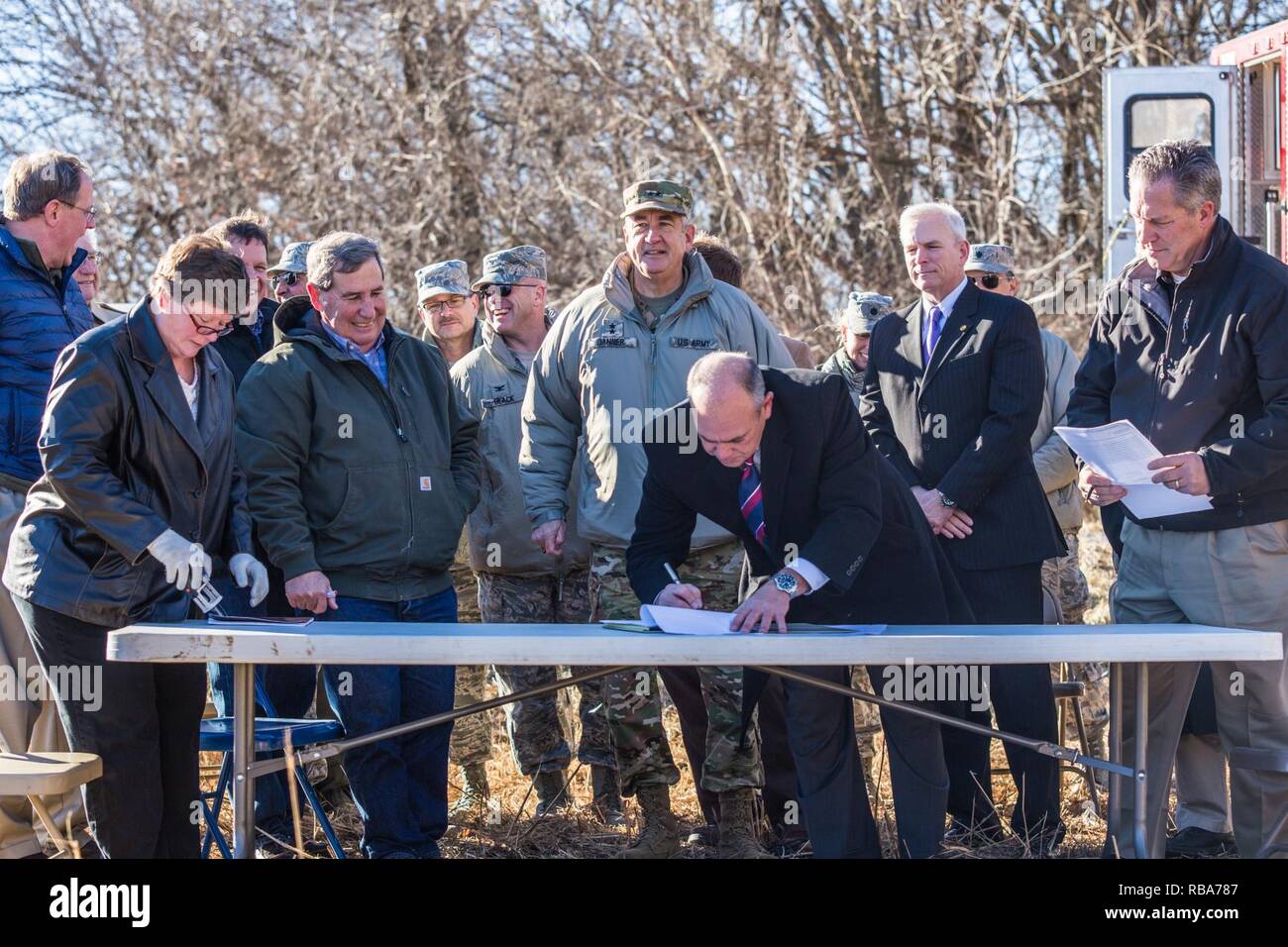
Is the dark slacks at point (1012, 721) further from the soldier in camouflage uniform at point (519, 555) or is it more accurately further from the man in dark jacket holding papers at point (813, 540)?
the soldier in camouflage uniform at point (519, 555)

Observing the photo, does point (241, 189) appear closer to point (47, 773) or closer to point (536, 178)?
point (536, 178)

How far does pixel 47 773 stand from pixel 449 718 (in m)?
1.03

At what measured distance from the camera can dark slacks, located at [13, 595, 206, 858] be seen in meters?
3.88

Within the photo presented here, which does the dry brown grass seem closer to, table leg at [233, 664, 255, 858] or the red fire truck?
table leg at [233, 664, 255, 858]

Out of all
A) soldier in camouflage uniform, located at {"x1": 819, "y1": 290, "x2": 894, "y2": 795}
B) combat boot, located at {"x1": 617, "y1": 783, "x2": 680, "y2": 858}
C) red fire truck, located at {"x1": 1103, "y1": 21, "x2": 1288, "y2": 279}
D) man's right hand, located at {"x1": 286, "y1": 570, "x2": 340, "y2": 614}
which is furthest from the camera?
red fire truck, located at {"x1": 1103, "y1": 21, "x2": 1288, "y2": 279}

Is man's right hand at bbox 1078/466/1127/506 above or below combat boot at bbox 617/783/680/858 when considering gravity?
above

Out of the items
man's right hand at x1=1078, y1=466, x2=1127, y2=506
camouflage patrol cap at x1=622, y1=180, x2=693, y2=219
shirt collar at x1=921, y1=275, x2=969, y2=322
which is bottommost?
man's right hand at x1=1078, y1=466, x2=1127, y2=506

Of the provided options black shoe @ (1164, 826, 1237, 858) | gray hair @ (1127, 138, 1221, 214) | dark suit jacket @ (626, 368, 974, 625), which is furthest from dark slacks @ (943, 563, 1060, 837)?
gray hair @ (1127, 138, 1221, 214)

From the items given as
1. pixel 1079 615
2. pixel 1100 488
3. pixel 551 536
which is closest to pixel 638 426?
pixel 551 536

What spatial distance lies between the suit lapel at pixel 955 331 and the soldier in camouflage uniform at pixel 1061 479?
0.76 meters

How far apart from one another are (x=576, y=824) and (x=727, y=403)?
6.67 feet

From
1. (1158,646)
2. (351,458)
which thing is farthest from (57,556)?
(1158,646)

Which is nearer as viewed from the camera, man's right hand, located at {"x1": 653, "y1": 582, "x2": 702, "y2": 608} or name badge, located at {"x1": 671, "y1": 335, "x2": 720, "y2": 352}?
man's right hand, located at {"x1": 653, "y1": 582, "x2": 702, "y2": 608}

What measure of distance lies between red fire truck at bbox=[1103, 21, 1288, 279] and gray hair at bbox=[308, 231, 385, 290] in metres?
3.68
